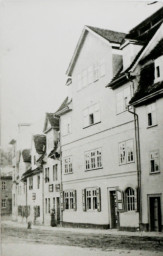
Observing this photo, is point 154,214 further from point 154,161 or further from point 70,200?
point 70,200

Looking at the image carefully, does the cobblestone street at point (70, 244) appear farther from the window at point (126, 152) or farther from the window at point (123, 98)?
the window at point (123, 98)

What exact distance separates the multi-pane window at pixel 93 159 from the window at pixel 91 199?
14.0 inches

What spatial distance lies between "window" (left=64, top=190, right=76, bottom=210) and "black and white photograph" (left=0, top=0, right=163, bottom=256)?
0.07ft

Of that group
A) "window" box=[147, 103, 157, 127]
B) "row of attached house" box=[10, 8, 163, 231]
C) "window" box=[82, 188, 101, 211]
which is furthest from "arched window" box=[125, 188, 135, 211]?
"window" box=[147, 103, 157, 127]

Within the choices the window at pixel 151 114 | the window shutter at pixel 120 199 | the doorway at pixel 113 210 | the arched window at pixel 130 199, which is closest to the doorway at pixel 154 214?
the arched window at pixel 130 199

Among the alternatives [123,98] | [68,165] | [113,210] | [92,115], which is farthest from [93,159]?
[123,98]

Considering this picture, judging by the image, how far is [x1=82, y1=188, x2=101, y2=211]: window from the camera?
21.8 feet

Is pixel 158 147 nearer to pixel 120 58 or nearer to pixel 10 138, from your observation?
pixel 120 58

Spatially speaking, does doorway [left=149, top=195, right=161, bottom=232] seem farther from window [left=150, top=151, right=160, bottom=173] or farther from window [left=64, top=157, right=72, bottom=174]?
window [left=64, top=157, right=72, bottom=174]

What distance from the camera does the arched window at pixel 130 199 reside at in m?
6.16

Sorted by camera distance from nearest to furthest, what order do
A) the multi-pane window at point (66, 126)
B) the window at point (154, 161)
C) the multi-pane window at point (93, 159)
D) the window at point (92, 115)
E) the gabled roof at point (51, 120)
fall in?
the window at point (154, 161), the gabled roof at point (51, 120), the multi-pane window at point (93, 159), the window at point (92, 115), the multi-pane window at point (66, 126)

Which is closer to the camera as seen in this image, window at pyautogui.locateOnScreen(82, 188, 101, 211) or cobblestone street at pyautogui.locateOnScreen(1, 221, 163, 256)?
cobblestone street at pyautogui.locateOnScreen(1, 221, 163, 256)

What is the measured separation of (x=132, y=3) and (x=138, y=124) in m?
1.75

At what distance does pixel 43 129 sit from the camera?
6.56m
